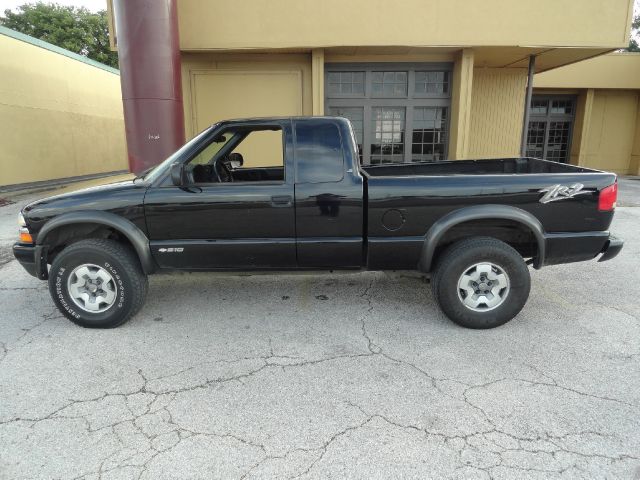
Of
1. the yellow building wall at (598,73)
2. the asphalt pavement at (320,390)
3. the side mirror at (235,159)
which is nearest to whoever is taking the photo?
the asphalt pavement at (320,390)

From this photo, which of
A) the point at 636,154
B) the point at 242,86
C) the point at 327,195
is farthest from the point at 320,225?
the point at 636,154

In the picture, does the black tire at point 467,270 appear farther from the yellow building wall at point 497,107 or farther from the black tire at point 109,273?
the yellow building wall at point 497,107

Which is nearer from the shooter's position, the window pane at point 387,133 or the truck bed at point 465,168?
the truck bed at point 465,168

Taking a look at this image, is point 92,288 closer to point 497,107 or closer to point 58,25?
point 497,107

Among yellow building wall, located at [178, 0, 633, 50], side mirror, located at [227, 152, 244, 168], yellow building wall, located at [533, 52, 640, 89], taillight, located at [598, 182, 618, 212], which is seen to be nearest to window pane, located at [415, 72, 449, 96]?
yellow building wall, located at [178, 0, 633, 50]

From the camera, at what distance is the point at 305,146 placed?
3832mm

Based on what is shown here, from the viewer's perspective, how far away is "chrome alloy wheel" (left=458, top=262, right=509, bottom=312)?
147 inches

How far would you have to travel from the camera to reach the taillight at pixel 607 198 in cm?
366

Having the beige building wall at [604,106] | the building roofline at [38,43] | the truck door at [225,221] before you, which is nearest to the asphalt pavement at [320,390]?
the truck door at [225,221]

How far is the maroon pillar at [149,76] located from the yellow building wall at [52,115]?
720 cm

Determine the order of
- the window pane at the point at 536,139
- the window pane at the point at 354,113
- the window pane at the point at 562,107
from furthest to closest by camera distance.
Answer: the window pane at the point at 562,107
the window pane at the point at 536,139
the window pane at the point at 354,113

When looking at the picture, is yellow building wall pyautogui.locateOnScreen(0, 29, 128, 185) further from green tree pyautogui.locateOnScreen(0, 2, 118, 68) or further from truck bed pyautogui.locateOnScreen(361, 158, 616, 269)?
green tree pyautogui.locateOnScreen(0, 2, 118, 68)

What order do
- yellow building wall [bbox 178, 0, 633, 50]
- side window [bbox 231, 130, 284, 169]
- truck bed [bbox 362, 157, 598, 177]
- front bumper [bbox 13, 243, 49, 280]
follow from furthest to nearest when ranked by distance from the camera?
side window [bbox 231, 130, 284, 169] → yellow building wall [bbox 178, 0, 633, 50] → truck bed [bbox 362, 157, 598, 177] → front bumper [bbox 13, 243, 49, 280]

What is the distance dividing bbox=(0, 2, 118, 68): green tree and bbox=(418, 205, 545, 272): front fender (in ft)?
118
